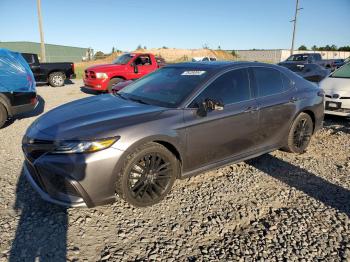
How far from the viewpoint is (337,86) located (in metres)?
7.66

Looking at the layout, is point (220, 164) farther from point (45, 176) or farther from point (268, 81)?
point (45, 176)

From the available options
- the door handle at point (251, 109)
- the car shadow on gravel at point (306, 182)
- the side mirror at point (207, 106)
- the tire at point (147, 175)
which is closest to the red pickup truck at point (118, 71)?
the car shadow on gravel at point (306, 182)

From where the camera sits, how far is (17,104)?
282 inches

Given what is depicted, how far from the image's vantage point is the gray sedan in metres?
3.03

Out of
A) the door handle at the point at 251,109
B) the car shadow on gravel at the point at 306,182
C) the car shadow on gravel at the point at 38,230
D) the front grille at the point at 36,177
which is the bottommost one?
the car shadow on gravel at the point at 306,182

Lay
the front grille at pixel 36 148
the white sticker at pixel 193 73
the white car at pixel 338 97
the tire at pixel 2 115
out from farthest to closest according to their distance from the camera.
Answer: the white car at pixel 338 97 < the tire at pixel 2 115 < the white sticker at pixel 193 73 < the front grille at pixel 36 148

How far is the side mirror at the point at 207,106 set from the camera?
3650 mm

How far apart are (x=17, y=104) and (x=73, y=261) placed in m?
5.59

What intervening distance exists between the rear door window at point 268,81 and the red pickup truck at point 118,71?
8.08 metres

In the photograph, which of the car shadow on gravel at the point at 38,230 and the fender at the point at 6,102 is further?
the fender at the point at 6,102

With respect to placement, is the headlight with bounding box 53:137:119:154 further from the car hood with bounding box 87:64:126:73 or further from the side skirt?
the car hood with bounding box 87:64:126:73

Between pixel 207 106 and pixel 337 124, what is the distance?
517cm

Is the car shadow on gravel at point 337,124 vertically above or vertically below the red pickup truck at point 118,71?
below

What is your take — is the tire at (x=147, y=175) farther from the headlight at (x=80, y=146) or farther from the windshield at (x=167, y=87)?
the windshield at (x=167, y=87)
